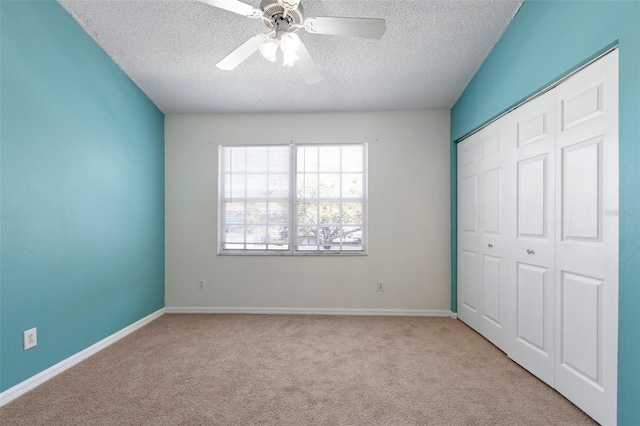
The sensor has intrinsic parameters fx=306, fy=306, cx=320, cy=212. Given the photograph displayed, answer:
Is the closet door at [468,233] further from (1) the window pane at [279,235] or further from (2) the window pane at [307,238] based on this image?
(1) the window pane at [279,235]

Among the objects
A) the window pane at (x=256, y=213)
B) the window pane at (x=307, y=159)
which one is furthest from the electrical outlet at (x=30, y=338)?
the window pane at (x=307, y=159)

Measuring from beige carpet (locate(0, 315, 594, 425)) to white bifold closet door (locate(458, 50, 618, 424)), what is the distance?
0.78 feet

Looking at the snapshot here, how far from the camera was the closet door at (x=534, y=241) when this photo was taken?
2.10m

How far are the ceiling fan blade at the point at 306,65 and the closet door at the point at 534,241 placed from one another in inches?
64.0

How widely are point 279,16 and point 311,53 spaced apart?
1121 millimetres

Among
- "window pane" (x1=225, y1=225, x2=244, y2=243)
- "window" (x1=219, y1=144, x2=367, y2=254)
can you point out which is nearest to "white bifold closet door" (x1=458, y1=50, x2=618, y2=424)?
"window" (x1=219, y1=144, x2=367, y2=254)

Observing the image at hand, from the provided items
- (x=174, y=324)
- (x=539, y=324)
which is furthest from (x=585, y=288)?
(x=174, y=324)

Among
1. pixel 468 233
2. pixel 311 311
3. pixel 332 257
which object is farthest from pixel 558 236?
pixel 311 311

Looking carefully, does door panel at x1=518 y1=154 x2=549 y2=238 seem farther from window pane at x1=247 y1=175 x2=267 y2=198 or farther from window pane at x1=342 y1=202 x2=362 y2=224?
window pane at x1=247 y1=175 x2=267 y2=198

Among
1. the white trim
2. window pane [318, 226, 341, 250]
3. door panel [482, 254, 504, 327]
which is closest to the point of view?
door panel [482, 254, 504, 327]

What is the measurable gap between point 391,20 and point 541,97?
1.26m

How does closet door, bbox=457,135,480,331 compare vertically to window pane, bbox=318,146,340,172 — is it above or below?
below

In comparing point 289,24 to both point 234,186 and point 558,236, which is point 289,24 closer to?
point 558,236

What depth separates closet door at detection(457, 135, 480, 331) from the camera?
3109 mm
